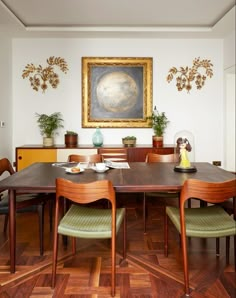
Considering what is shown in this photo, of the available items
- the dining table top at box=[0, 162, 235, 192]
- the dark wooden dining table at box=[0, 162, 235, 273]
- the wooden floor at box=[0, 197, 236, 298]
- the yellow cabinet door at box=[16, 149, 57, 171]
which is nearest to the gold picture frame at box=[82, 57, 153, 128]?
the yellow cabinet door at box=[16, 149, 57, 171]

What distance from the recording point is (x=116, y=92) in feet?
16.0

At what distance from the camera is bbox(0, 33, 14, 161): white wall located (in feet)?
14.6

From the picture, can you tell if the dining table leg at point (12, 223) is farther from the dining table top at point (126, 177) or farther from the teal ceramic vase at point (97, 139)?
the teal ceramic vase at point (97, 139)

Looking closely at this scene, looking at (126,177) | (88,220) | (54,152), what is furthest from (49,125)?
(88,220)

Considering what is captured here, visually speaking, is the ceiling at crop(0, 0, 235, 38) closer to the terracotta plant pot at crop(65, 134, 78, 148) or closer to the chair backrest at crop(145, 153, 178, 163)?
the terracotta plant pot at crop(65, 134, 78, 148)

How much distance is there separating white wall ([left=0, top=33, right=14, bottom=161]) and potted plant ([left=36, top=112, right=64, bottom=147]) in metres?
0.46

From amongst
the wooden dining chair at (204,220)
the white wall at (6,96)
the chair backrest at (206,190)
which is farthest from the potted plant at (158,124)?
the chair backrest at (206,190)

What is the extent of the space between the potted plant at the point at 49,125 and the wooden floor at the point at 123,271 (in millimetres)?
1812

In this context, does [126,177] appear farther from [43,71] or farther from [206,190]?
[43,71]

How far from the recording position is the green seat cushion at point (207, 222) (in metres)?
2.02

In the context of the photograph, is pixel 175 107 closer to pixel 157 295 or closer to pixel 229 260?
pixel 229 260

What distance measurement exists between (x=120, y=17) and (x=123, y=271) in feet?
10.2

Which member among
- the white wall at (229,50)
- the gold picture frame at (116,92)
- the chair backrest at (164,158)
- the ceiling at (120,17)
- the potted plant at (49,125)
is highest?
the ceiling at (120,17)

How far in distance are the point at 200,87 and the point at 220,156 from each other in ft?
3.81
